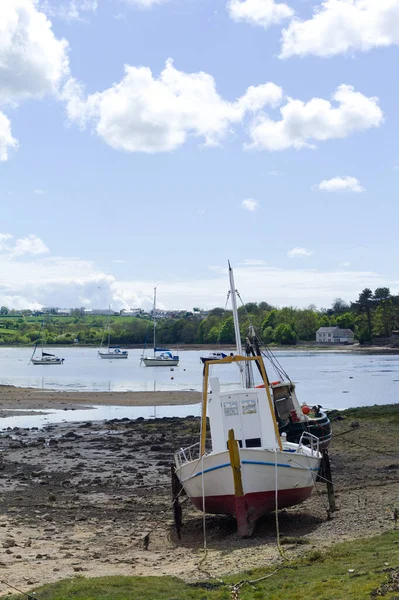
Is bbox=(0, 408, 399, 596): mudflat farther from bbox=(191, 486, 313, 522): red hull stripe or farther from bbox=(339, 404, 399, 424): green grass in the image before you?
bbox=(339, 404, 399, 424): green grass

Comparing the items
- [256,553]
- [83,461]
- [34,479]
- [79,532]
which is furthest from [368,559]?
[83,461]

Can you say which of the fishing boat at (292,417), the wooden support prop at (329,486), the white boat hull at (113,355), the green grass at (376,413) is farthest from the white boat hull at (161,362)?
the wooden support prop at (329,486)

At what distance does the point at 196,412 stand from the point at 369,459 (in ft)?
82.8

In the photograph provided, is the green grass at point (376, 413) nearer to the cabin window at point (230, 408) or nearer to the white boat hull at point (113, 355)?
the cabin window at point (230, 408)

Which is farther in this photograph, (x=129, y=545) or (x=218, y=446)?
(x=218, y=446)

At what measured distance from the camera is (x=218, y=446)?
704 inches

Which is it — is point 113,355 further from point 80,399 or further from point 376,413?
point 376,413

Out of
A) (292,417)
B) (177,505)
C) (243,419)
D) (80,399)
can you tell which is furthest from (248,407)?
(80,399)

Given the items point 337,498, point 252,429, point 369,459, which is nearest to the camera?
point 252,429

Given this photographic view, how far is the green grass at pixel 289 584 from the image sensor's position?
422 inches

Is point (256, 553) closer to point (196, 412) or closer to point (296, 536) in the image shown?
point (296, 536)

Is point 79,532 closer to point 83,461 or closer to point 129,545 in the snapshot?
point 129,545

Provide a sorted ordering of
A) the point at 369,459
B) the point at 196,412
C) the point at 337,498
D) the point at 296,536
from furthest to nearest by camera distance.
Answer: the point at 196,412 → the point at 369,459 → the point at 337,498 → the point at 296,536

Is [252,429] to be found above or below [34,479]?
above
